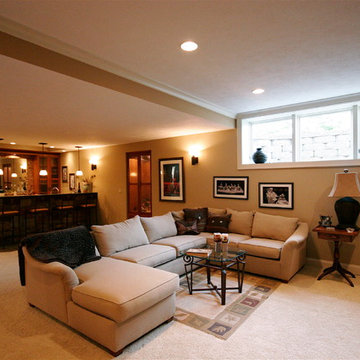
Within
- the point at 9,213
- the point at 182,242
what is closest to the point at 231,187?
the point at 182,242

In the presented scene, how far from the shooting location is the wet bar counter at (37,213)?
5.98 meters

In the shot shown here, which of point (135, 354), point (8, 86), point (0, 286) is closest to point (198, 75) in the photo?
point (8, 86)

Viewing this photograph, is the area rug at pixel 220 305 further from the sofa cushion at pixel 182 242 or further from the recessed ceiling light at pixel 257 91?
the recessed ceiling light at pixel 257 91

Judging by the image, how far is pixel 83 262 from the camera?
3.10m

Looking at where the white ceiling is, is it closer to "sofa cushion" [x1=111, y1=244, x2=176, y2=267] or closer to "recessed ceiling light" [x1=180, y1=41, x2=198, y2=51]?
"recessed ceiling light" [x1=180, y1=41, x2=198, y2=51]

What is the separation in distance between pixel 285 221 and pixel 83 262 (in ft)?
10.2

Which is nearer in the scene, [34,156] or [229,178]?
[229,178]

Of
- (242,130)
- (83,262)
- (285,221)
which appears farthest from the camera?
(242,130)

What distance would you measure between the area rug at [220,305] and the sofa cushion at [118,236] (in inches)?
35.7

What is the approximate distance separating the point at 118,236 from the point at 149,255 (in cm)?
53

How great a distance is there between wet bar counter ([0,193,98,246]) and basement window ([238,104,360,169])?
14.9 ft

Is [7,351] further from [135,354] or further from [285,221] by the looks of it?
[285,221]

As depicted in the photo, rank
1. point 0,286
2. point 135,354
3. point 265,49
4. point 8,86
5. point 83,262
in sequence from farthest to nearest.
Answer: point 0,286
point 83,262
point 8,86
point 265,49
point 135,354

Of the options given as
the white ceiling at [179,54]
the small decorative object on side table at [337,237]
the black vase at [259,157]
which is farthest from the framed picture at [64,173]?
the small decorative object on side table at [337,237]
